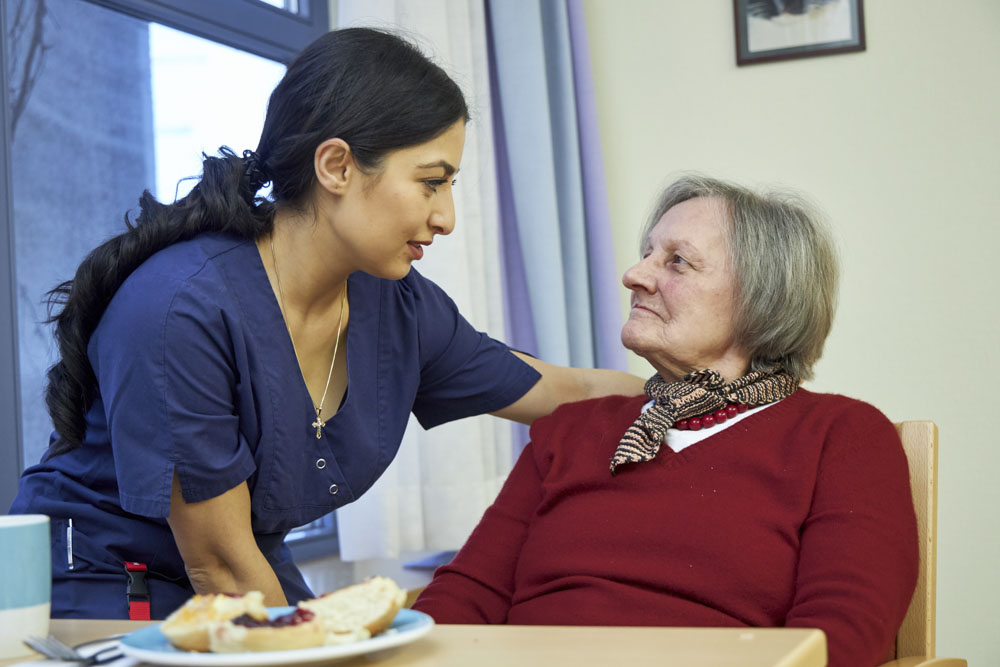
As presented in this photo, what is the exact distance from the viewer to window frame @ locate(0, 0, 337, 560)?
181 cm

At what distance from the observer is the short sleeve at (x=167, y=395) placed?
1.25 metres

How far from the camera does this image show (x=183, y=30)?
2.25 meters

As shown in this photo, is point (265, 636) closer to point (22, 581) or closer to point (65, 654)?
point (65, 654)

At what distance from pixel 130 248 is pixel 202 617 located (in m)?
0.78

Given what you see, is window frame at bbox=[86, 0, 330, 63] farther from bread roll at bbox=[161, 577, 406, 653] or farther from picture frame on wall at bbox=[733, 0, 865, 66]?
bread roll at bbox=[161, 577, 406, 653]

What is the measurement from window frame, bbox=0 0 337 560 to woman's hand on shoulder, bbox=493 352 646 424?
34.2 inches

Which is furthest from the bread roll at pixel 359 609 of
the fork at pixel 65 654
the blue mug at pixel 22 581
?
the blue mug at pixel 22 581

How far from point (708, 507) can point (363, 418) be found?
1.74ft

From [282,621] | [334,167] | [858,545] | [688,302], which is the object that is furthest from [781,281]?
[282,621]

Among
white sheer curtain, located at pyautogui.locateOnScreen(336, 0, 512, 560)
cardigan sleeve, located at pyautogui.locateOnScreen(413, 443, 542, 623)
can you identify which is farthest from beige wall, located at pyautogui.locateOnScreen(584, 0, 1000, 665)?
cardigan sleeve, located at pyautogui.locateOnScreen(413, 443, 542, 623)

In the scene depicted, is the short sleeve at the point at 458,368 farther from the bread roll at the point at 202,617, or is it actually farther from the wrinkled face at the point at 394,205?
the bread roll at the point at 202,617

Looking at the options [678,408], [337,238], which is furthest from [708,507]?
[337,238]

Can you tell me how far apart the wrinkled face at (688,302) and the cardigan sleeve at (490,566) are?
9.8 inches

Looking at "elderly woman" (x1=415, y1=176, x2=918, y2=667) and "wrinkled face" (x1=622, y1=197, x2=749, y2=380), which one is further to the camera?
"wrinkled face" (x1=622, y1=197, x2=749, y2=380)
